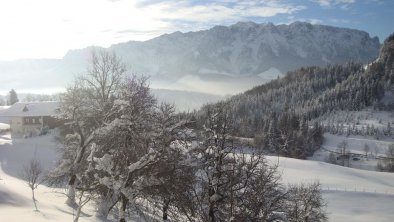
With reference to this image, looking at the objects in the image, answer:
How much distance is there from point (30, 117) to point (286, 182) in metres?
55.4

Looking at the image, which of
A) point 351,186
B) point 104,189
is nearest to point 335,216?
point 351,186

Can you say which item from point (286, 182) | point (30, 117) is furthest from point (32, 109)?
point (286, 182)

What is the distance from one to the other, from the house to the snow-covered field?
1137cm

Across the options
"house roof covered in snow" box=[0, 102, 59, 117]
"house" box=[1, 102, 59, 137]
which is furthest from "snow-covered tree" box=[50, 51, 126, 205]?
"house roof covered in snow" box=[0, 102, 59, 117]

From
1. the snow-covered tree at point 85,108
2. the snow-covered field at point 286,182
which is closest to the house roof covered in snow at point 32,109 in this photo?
the snow-covered field at point 286,182

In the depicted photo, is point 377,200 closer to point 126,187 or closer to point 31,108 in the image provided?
point 126,187

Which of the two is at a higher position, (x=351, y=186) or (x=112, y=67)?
(x=112, y=67)

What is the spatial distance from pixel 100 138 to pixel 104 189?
4.43 m

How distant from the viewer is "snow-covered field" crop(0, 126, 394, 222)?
31.5 metres

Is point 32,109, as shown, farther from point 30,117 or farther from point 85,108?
point 85,108

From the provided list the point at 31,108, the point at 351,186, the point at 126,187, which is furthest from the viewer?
the point at 31,108

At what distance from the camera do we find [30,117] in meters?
92.4

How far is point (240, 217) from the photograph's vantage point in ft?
58.7

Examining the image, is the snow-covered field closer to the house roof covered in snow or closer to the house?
the house
